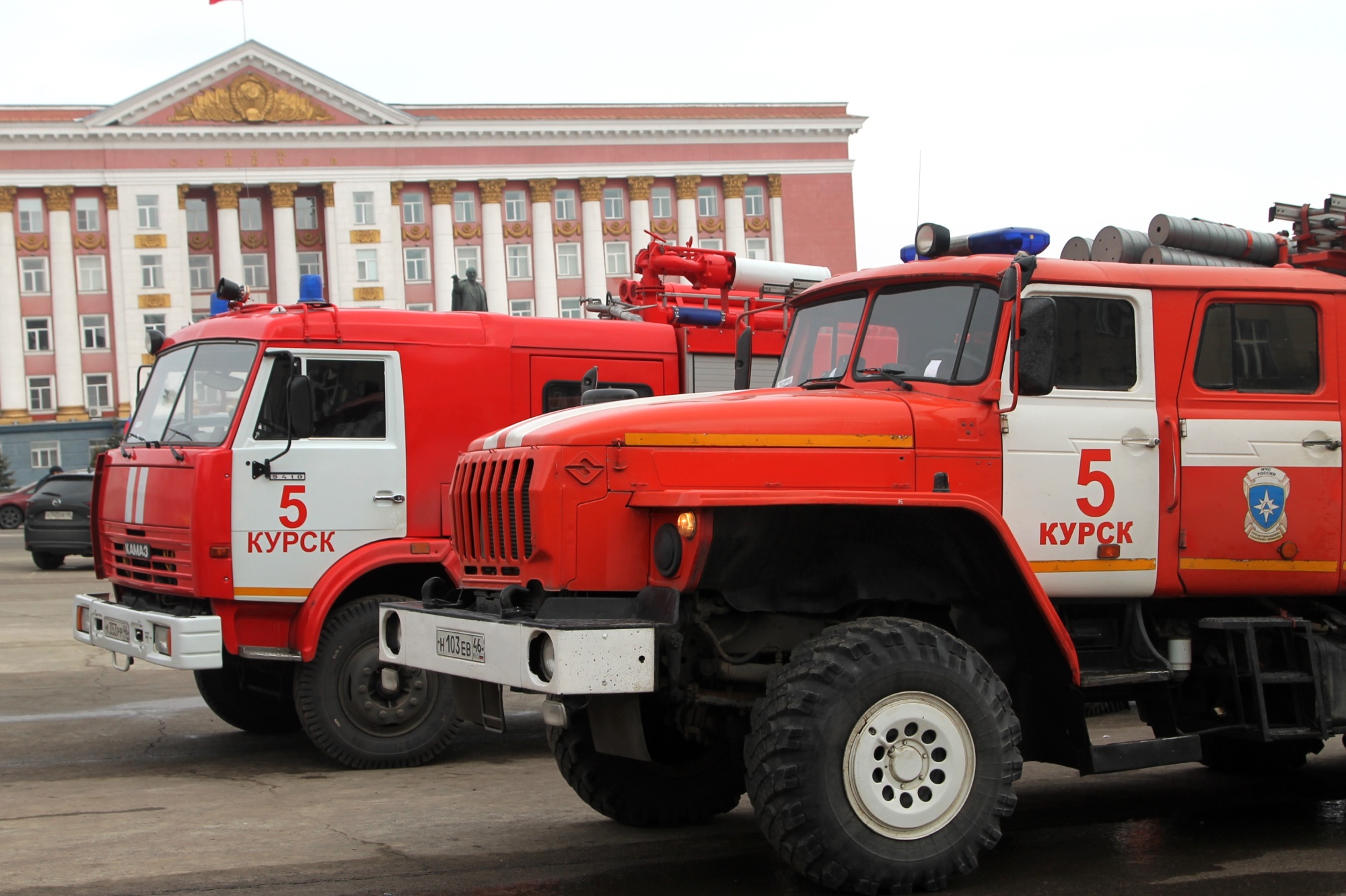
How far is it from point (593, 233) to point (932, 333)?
73.4m

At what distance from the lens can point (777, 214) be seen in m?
79.9

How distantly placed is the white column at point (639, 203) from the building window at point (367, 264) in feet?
43.6

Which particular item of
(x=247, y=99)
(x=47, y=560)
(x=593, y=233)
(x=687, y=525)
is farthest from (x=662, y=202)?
(x=687, y=525)

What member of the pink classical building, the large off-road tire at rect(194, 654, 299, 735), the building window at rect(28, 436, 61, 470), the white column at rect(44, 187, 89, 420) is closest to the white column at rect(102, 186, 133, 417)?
the pink classical building

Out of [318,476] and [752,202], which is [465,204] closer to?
[752,202]

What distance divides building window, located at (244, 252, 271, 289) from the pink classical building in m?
0.13

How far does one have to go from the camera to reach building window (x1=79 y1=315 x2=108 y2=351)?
2936 inches

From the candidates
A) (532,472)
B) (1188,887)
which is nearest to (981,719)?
(1188,887)

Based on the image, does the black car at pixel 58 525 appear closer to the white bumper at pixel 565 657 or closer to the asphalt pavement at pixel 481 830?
the asphalt pavement at pixel 481 830

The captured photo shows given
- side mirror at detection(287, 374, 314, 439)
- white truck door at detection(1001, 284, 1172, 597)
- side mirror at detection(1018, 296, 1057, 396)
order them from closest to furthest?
side mirror at detection(1018, 296, 1057, 396)
white truck door at detection(1001, 284, 1172, 597)
side mirror at detection(287, 374, 314, 439)

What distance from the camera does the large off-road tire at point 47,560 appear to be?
2597 centimetres

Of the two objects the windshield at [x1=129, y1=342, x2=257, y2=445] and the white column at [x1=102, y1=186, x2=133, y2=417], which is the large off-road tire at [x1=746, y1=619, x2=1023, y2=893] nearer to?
the windshield at [x1=129, y1=342, x2=257, y2=445]

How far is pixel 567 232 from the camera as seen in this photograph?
260ft

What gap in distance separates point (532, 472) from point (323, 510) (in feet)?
11.9
